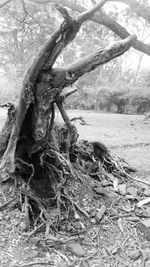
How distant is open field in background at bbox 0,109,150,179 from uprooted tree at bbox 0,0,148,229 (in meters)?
1.75

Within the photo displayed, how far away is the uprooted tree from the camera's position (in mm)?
2775

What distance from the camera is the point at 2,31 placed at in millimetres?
16469

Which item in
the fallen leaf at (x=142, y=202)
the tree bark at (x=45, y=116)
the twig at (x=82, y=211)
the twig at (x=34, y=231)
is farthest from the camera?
the fallen leaf at (x=142, y=202)

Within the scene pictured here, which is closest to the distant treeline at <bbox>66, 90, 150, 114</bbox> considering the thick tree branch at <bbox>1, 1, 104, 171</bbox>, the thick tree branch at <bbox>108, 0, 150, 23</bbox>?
the thick tree branch at <bbox>108, 0, 150, 23</bbox>


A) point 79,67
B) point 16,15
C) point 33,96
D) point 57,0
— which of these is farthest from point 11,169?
point 16,15

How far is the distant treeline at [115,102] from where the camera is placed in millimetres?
15133

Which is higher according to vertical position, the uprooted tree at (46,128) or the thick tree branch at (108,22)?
the thick tree branch at (108,22)

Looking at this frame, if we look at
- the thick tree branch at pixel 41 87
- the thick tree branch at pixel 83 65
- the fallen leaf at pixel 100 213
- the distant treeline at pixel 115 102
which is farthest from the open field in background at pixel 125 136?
the distant treeline at pixel 115 102

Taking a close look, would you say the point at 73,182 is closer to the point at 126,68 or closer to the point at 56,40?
the point at 56,40

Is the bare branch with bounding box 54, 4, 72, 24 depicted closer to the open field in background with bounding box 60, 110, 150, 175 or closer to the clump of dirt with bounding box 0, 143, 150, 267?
the clump of dirt with bounding box 0, 143, 150, 267

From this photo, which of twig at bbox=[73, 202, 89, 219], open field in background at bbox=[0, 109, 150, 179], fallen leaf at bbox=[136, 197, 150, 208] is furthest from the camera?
open field in background at bbox=[0, 109, 150, 179]

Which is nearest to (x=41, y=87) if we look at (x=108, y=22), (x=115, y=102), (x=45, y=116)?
(x=45, y=116)

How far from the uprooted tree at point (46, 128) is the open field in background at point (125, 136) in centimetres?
175

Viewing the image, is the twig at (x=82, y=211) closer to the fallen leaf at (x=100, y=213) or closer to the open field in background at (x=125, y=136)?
the fallen leaf at (x=100, y=213)
